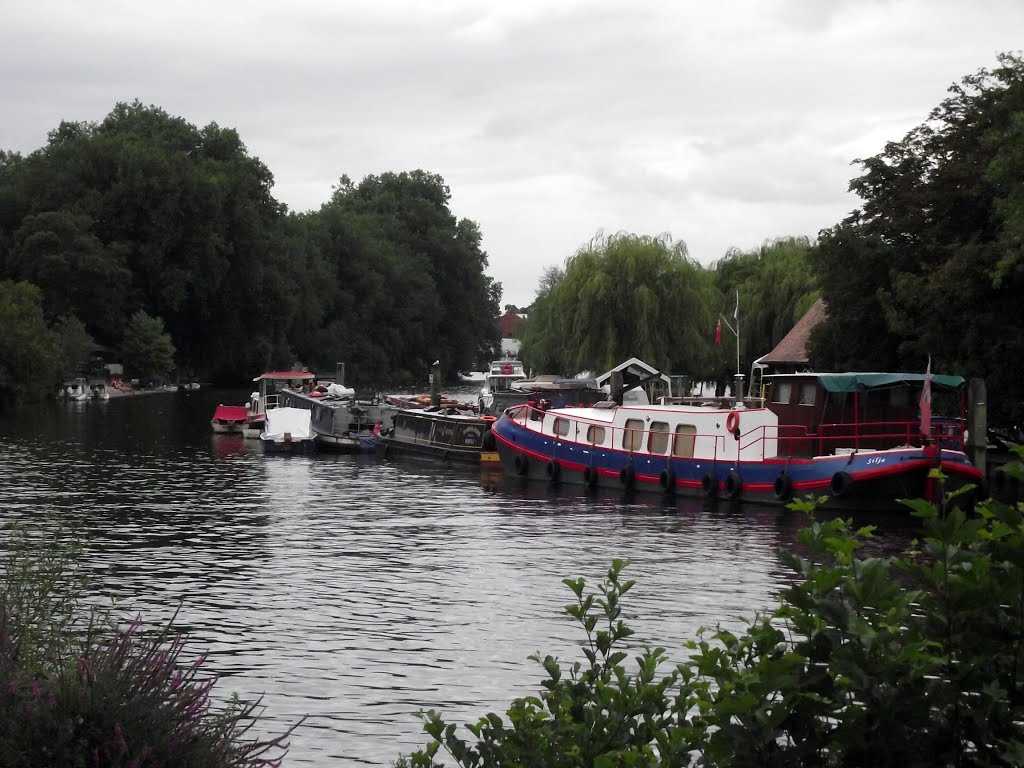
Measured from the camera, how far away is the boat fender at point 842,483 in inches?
1420

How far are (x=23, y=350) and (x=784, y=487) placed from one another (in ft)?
212

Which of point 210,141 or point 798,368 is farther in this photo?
point 210,141

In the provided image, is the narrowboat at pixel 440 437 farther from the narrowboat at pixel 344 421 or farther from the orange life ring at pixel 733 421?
the orange life ring at pixel 733 421

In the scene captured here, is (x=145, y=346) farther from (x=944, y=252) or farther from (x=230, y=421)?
(x=944, y=252)

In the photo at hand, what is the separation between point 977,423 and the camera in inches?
1469

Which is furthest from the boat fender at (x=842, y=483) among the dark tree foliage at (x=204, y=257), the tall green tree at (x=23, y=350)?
the dark tree foliage at (x=204, y=257)

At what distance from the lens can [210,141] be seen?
439ft

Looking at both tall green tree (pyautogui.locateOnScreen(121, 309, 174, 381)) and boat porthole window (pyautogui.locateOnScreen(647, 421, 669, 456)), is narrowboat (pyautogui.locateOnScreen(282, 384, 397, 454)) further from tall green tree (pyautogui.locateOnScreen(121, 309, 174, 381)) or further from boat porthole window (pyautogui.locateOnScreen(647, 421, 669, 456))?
tall green tree (pyautogui.locateOnScreen(121, 309, 174, 381))

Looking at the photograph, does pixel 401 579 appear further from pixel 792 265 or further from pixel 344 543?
pixel 792 265

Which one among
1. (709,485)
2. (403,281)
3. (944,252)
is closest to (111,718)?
(709,485)

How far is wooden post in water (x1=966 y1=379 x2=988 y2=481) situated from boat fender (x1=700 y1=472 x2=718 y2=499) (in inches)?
277

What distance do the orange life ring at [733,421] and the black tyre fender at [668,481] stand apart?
8.49ft

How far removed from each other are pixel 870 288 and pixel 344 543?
916 inches

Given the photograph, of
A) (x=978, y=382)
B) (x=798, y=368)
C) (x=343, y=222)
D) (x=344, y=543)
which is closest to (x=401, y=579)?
(x=344, y=543)
